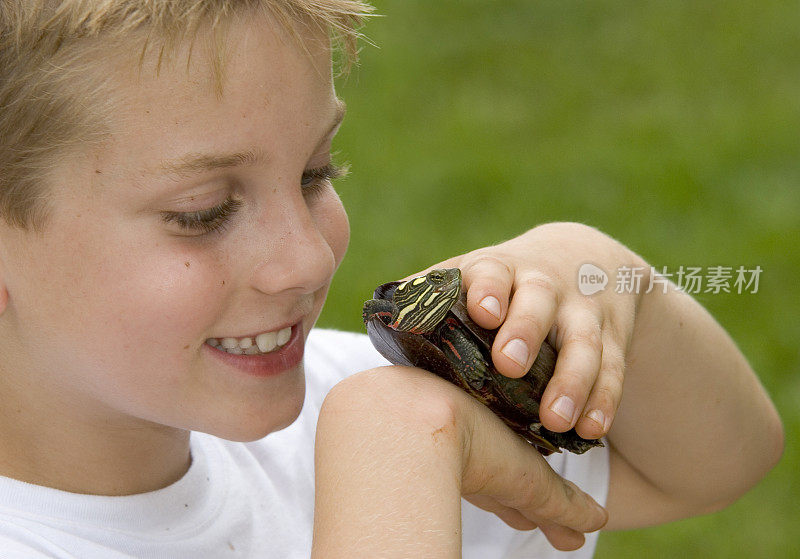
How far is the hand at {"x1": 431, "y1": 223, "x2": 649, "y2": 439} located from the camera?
4.26 ft

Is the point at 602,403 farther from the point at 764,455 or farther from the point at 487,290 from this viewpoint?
the point at 764,455

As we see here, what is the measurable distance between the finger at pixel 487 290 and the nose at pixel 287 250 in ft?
0.73

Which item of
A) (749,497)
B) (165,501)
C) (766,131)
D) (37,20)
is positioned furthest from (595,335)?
(766,131)

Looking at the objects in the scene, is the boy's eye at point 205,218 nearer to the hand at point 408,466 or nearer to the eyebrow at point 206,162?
the eyebrow at point 206,162

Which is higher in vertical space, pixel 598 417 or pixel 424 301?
pixel 424 301

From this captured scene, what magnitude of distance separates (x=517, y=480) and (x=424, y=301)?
297 millimetres

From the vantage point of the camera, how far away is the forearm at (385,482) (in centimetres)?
112

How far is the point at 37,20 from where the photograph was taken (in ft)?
4.07

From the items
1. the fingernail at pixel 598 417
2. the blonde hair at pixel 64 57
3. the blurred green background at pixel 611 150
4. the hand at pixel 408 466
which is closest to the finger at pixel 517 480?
the hand at pixel 408 466

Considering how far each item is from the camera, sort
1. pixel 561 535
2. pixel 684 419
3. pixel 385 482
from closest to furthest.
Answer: pixel 385 482, pixel 561 535, pixel 684 419

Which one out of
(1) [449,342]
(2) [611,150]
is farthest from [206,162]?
(2) [611,150]

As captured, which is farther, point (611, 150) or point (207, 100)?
point (611, 150)

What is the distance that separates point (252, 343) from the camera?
4.59ft

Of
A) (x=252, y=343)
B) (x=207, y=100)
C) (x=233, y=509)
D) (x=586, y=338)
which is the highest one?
(x=207, y=100)
